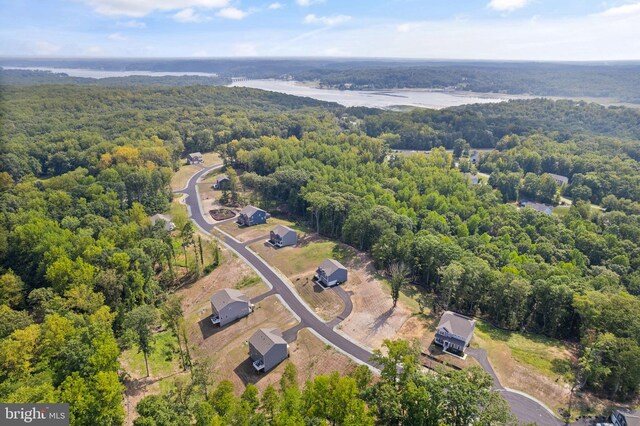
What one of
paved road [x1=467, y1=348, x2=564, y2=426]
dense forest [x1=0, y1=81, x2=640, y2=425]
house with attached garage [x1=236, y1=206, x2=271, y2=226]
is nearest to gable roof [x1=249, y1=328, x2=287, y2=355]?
dense forest [x1=0, y1=81, x2=640, y2=425]

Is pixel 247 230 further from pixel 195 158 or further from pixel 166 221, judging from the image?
pixel 195 158

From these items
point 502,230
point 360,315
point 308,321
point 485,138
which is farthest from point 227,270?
point 485,138

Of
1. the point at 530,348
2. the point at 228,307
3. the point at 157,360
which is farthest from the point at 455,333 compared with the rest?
the point at 157,360

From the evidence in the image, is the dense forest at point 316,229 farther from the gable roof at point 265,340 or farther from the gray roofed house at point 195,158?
the gable roof at point 265,340

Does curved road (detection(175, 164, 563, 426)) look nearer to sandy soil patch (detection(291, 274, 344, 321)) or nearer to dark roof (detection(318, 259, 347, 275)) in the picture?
sandy soil patch (detection(291, 274, 344, 321))

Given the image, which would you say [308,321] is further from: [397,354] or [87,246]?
[87,246]

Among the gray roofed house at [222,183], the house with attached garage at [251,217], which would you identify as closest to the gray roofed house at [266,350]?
the house with attached garage at [251,217]

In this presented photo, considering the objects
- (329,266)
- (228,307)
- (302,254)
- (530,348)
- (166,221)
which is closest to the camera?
(530,348)
